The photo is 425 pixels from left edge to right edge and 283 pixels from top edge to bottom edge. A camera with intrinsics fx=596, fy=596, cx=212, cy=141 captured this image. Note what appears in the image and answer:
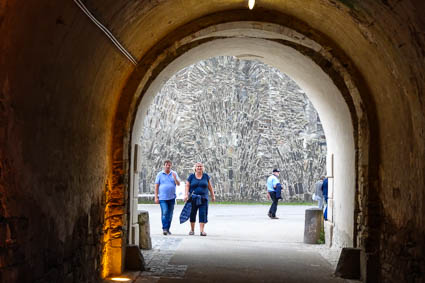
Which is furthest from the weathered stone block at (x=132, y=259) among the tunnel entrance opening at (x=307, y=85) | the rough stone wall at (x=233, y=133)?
the rough stone wall at (x=233, y=133)

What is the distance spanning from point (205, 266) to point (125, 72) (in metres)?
3.09

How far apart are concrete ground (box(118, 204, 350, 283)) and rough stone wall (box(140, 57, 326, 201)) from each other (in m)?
11.5

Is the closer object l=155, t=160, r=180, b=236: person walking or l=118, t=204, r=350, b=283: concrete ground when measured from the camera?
l=118, t=204, r=350, b=283: concrete ground

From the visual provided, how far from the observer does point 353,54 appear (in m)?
7.93

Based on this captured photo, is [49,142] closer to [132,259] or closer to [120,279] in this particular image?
[120,279]

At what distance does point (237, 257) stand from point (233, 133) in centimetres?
1786

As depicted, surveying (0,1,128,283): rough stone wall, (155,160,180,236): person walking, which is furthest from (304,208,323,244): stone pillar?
(0,1,128,283): rough stone wall

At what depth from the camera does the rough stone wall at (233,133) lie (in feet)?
88.2

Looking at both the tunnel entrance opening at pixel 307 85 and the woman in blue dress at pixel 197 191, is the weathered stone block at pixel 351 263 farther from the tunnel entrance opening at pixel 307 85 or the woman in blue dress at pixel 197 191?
the woman in blue dress at pixel 197 191

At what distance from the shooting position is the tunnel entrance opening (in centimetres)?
841

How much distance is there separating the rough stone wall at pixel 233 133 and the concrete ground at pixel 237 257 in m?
11.5

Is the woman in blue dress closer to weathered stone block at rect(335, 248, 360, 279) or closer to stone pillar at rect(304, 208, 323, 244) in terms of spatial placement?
stone pillar at rect(304, 208, 323, 244)

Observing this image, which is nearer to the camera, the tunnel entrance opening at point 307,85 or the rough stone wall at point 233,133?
the tunnel entrance opening at point 307,85

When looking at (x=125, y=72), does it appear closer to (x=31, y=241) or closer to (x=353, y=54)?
(x=353, y=54)
